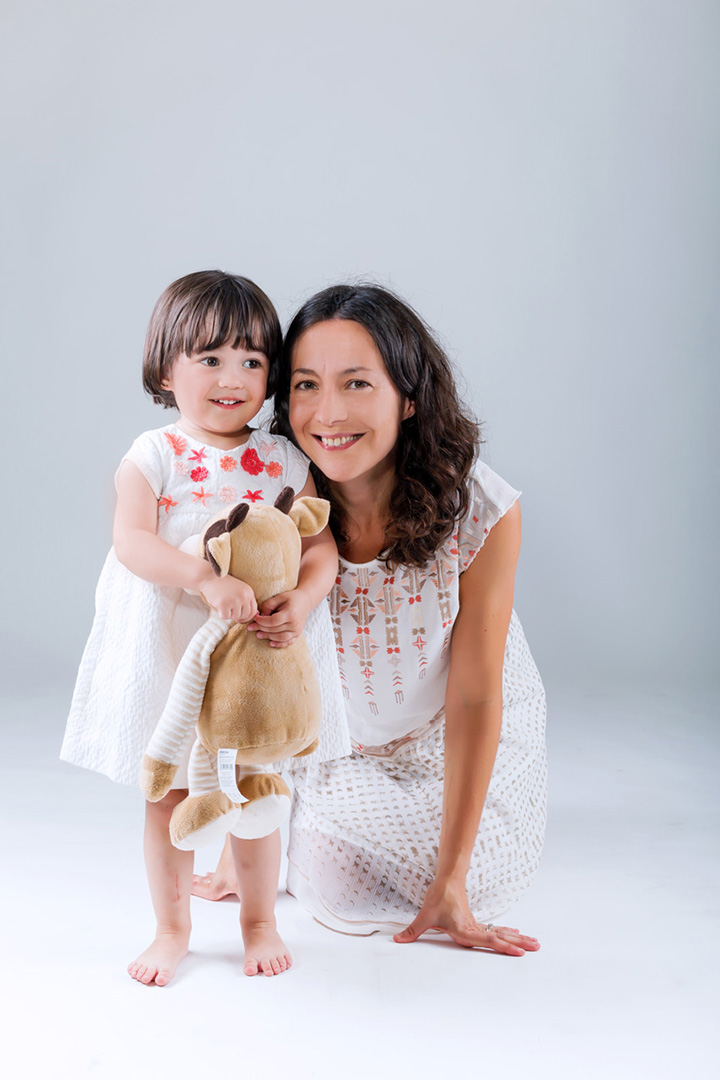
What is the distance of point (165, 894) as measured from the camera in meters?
1.68

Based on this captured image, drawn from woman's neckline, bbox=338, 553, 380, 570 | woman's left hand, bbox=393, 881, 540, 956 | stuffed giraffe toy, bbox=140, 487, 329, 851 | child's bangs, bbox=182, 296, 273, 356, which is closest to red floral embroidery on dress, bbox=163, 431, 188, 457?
child's bangs, bbox=182, 296, 273, 356

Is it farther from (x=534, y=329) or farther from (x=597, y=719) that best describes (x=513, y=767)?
A: (x=534, y=329)

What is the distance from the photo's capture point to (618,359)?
137 inches

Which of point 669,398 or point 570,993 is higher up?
point 669,398

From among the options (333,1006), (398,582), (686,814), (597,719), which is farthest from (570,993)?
(597,719)

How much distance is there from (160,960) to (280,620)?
1.93 feet

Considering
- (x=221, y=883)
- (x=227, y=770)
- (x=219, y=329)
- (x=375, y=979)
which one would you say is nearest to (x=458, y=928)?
(x=375, y=979)

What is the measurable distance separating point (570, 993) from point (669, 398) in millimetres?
2278

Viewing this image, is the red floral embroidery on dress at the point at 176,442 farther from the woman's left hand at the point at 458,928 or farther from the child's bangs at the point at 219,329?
the woman's left hand at the point at 458,928

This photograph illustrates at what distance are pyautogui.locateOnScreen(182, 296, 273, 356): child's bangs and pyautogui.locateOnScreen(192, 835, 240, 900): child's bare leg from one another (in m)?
0.88

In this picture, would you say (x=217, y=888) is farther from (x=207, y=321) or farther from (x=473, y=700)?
(x=207, y=321)

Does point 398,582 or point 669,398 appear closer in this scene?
point 398,582

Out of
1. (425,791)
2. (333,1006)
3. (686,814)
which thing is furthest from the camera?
(686,814)

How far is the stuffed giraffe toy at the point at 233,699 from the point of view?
1.41 metres
